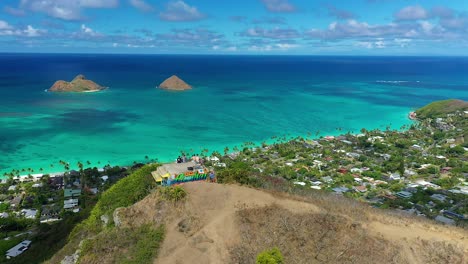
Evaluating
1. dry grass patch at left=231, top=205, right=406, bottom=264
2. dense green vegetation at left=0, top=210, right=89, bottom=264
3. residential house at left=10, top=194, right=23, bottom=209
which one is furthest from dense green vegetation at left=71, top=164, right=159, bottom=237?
residential house at left=10, top=194, right=23, bottom=209

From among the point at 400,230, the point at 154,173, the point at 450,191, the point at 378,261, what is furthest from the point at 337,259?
the point at 450,191

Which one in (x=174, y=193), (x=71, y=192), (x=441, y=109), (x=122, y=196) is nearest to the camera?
(x=174, y=193)

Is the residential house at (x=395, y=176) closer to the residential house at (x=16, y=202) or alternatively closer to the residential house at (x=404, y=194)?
the residential house at (x=404, y=194)

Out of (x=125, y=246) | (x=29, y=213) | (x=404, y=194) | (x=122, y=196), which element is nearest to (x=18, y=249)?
(x=29, y=213)

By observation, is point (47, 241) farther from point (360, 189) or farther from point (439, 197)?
point (439, 197)

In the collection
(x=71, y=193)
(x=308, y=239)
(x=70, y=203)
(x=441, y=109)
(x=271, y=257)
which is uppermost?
(x=271, y=257)

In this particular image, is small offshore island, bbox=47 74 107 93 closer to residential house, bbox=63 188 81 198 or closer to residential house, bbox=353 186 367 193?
residential house, bbox=63 188 81 198
